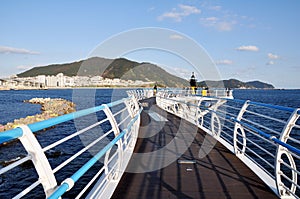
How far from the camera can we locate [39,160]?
1.84 metres

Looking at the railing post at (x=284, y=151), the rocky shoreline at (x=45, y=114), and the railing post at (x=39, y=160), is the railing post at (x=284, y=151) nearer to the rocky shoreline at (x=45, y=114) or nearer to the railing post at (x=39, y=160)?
the railing post at (x=39, y=160)

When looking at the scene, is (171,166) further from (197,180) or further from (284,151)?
(284,151)

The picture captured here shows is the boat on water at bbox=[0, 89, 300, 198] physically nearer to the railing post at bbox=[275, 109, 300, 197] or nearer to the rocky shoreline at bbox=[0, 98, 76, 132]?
the railing post at bbox=[275, 109, 300, 197]

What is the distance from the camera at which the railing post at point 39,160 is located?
5.83ft

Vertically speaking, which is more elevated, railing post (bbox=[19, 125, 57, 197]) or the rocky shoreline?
railing post (bbox=[19, 125, 57, 197])

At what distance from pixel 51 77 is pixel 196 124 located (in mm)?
148362

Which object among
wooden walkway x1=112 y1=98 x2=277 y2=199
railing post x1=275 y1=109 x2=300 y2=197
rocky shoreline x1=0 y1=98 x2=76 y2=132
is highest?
railing post x1=275 y1=109 x2=300 y2=197

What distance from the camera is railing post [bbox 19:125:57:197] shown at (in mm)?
1777

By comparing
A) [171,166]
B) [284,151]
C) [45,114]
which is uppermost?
[284,151]

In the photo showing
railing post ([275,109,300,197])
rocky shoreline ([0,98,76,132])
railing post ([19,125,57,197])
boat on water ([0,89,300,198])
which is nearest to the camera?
railing post ([19,125,57,197])

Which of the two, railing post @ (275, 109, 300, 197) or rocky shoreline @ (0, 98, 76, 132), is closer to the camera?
railing post @ (275, 109, 300, 197)

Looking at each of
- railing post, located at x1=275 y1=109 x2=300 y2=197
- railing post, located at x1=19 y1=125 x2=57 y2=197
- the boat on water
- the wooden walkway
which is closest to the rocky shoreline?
the boat on water

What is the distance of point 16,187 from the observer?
10445 mm

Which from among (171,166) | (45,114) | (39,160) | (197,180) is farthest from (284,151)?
(45,114)
